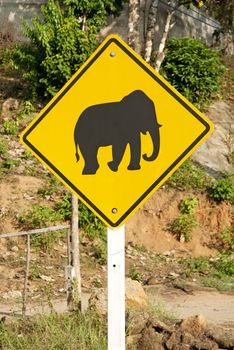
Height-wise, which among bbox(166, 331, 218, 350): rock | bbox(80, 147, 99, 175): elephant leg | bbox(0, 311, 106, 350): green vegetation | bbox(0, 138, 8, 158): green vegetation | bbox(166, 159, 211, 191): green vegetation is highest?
bbox(0, 138, 8, 158): green vegetation

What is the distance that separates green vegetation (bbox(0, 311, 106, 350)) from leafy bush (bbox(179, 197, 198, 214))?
839 centimetres

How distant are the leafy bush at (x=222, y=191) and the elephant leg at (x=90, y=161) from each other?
11534 mm

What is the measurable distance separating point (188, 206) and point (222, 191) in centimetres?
81

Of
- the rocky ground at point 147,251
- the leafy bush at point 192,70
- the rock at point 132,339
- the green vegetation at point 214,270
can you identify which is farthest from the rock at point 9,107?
the rock at point 132,339

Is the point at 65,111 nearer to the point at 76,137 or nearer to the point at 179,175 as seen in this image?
the point at 76,137

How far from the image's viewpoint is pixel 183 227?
1499cm

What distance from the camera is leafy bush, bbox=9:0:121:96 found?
16.3 m

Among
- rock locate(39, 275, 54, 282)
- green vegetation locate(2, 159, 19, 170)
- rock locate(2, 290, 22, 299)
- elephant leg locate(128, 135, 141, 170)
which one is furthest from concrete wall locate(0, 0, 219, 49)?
elephant leg locate(128, 135, 141, 170)

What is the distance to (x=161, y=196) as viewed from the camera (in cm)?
1551

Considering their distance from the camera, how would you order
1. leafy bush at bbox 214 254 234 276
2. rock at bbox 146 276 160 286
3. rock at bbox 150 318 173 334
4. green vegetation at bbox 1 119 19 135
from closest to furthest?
rock at bbox 150 318 173 334 → rock at bbox 146 276 160 286 → leafy bush at bbox 214 254 234 276 → green vegetation at bbox 1 119 19 135

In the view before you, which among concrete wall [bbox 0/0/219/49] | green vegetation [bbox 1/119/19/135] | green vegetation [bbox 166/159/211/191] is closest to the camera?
green vegetation [bbox 166/159/211/191]

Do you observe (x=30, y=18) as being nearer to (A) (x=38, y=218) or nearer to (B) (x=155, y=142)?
(A) (x=38, y=218)

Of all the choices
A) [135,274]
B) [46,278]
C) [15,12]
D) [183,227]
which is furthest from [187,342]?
[15,12]

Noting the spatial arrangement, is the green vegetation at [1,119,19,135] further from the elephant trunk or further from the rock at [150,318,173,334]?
the elephant trunk
